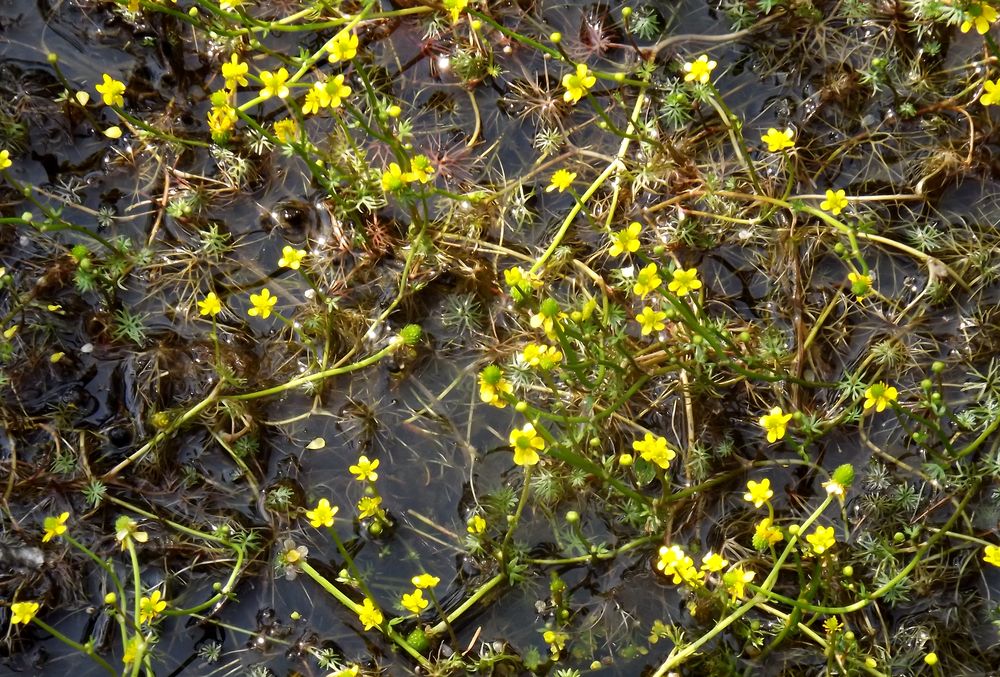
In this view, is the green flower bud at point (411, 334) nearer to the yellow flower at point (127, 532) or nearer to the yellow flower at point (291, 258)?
the yellow flower at point (291, 258)

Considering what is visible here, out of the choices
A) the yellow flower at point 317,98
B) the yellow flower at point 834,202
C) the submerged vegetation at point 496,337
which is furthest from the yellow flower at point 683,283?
the yellow flower at point 317,98

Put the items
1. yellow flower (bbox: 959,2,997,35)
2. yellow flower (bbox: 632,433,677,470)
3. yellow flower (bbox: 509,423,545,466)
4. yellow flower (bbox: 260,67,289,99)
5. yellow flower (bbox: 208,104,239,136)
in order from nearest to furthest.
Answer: yellow flower (bbox: 509,423,545,466)
yellow flower (bbox: 632,433,677,470)
yellow flower (bbox: 959,2,997,35)
yellow flower (bbox: 260,67,289,99)
yellow flower (bbox: 208,104,239,136)

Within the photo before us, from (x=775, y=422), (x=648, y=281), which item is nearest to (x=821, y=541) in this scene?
(x=775, y=422)

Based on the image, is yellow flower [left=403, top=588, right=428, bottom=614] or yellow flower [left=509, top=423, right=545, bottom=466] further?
yellow flower [left=403, top=588, right=428, bottom=614]

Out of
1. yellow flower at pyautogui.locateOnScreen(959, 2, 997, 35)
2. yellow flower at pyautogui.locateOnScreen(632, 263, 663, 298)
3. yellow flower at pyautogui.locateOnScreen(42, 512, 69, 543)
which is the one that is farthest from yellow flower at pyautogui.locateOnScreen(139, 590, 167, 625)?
yellow flower at pyautogui.locateOnScreen(959, 2, 997, 35)

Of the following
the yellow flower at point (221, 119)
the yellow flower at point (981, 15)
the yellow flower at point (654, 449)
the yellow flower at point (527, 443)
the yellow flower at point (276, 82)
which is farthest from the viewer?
the yellow flower at point (221, 119)

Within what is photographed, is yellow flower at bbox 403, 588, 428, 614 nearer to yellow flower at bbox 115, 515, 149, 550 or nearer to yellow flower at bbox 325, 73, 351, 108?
yellow flower at bbox 115, 515, 149, 550
